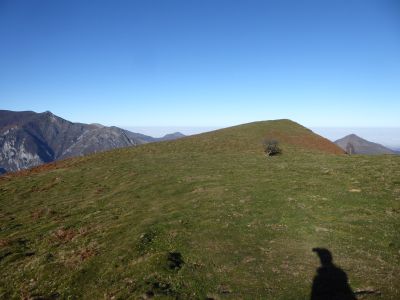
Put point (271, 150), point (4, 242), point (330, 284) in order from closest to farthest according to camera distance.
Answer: point (330, 284) < point (4, 242) < point (271, 150)

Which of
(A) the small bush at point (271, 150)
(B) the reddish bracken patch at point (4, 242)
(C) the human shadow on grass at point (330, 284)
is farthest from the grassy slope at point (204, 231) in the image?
(A) the small bush at point (271, 150)

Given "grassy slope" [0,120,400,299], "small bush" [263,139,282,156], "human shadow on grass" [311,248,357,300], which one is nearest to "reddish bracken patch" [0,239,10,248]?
"grassy slope" [0,120,400,299]

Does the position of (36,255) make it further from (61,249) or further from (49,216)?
(49,216)

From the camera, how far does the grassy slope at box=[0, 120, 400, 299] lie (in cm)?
1574

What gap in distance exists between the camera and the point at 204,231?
70.8 feet

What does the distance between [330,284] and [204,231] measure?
9.00 meters

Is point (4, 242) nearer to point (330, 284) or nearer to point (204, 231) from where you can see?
point (204, 231)

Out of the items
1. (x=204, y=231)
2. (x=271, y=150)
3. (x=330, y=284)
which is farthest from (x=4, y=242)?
(x=271, y=150)

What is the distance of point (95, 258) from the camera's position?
19359 mm

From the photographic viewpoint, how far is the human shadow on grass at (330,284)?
44.7 feet

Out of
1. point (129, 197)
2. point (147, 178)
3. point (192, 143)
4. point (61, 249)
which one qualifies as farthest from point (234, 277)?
point (192, 143)

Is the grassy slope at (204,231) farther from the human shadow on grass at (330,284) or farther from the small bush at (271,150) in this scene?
the small bush at (271,150)

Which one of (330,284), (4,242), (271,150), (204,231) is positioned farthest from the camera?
→ (271,150)

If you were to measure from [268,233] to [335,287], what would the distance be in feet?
22.2
